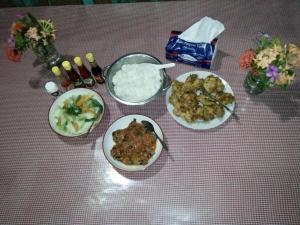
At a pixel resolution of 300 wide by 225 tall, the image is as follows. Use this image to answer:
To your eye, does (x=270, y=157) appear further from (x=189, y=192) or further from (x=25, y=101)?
(x=25, y=101)

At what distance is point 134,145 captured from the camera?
1497 millimetres

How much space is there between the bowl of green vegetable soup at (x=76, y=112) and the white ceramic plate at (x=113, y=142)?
0.37 ft

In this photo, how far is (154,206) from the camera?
Answer: 1.45 meters

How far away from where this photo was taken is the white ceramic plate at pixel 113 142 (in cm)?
149

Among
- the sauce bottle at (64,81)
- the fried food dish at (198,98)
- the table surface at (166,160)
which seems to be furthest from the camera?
the sauce bottle at (64,81)

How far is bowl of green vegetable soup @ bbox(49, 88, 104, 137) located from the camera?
161 centimetres

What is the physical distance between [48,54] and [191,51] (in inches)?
36.2

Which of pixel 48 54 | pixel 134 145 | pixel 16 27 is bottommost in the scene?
pixel 134 145

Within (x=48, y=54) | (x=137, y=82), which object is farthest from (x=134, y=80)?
(x=48, y=54)

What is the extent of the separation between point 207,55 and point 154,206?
918 millimetres

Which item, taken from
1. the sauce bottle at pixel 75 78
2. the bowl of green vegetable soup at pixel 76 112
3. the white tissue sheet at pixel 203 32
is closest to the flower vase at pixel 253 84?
the white tissue sheet at pixel 203 32

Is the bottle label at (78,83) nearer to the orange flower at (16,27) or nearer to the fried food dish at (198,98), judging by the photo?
the orange flower at (16,27)

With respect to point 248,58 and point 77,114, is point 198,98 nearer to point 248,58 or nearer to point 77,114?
point 248,58

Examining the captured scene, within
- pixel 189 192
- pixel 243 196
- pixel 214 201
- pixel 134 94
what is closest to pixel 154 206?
pixel 189 192
